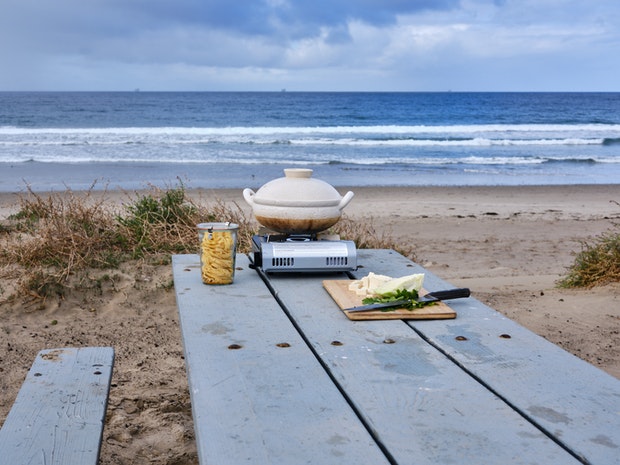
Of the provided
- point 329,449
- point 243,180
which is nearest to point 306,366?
point 329,449

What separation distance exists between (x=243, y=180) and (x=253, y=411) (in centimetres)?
1378

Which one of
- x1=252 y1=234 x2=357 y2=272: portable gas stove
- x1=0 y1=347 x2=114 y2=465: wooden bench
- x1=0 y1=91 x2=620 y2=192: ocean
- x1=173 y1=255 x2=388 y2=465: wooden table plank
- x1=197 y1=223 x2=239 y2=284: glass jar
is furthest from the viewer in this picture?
x1=0 y1=91 x2=620 y2=192: ocean

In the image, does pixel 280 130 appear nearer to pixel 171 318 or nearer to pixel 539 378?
pixel 171 318

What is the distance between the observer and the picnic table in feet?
4.66

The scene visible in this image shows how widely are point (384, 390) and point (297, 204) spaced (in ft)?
4.33

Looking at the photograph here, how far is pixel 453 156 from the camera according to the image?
21844 millimetres

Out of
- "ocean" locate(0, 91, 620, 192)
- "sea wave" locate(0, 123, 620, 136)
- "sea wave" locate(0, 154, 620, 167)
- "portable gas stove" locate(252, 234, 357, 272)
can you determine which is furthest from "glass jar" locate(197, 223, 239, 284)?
"sea wave" locate(0, 123, 620, 136)

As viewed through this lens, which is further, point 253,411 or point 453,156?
point 453,156

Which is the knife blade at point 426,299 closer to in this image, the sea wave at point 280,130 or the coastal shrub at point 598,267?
the coastal shrub at point 598,267

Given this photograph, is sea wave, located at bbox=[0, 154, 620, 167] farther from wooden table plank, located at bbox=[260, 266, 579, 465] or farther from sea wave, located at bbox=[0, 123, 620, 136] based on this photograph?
wooden table plank, located at bbox=[260, 266, 579, 465]

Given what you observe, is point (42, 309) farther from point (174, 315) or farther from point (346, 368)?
point (346, 368)

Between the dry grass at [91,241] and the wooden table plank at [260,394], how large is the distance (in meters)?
3.00

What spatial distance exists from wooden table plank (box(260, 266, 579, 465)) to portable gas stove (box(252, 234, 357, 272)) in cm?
50

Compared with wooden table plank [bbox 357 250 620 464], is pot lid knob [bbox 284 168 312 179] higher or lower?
higher
